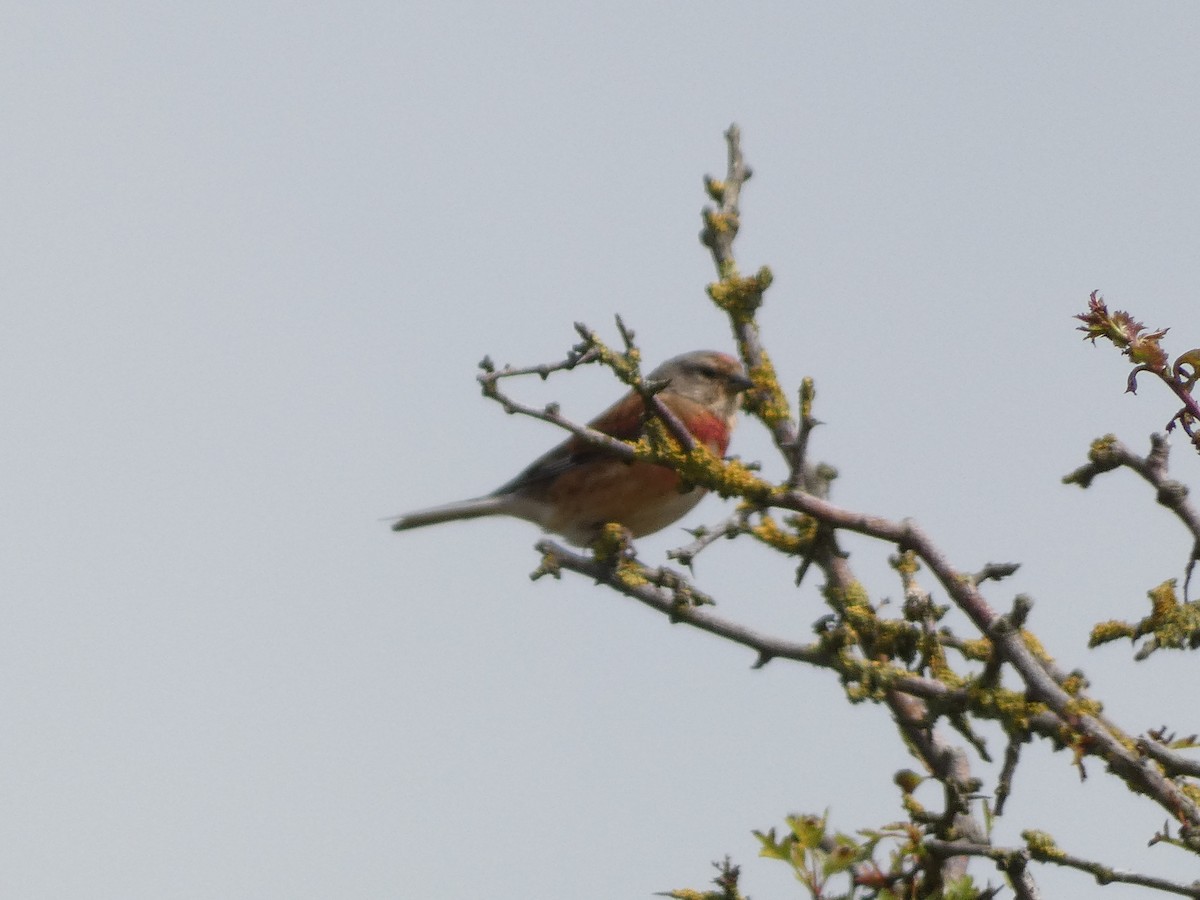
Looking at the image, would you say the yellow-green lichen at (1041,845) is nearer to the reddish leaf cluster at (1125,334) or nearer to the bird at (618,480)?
the reddish leaf cluster at (1125,334)

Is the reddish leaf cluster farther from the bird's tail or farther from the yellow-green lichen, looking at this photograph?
the bird's tail

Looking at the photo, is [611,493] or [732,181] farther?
[611,493]

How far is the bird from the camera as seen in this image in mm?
7438

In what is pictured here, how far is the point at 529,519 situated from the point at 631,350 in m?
4.43

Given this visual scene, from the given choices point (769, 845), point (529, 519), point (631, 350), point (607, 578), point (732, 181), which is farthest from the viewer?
point (529, 519)

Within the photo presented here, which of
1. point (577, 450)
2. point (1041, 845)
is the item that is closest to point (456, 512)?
point (577, 450)

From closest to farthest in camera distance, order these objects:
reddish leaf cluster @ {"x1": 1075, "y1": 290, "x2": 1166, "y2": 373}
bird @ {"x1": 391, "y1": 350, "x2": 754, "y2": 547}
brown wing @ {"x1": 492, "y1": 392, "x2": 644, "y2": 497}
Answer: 1. reddish leaf cluster @ {"x1": 1075, "y1": 290, "x2": 1166, "y2": 373}
2. bird @ {"x1": 391, "y1": 350, "x2": 754, "y2": 547}
3. brown wing @ {"x1": 492, "y1": 392, "x2": 644, "y2": 497}

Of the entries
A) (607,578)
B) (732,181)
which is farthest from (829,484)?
(732,181)

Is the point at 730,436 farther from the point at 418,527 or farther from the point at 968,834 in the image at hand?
the point at 968,834

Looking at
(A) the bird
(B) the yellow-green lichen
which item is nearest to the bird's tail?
(A) the bird

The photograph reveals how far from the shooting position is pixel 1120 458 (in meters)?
3.50

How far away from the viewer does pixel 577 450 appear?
313 inches

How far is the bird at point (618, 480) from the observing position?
744 cm

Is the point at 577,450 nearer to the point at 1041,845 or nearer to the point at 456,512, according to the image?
the point at 456,512
